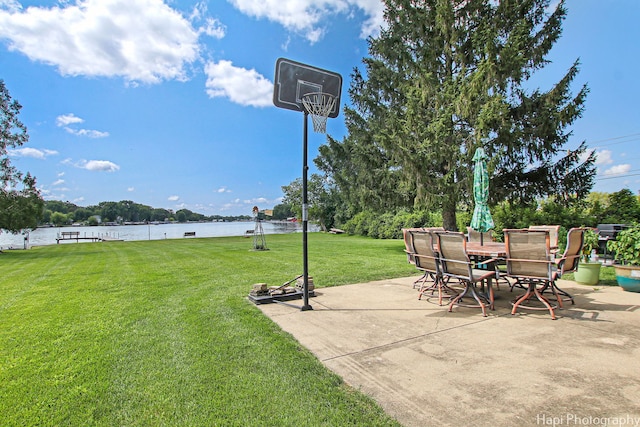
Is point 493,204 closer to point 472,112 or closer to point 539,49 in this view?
point 472,112

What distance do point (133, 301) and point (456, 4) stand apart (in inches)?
561

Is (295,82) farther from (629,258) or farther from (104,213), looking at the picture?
(104,213)

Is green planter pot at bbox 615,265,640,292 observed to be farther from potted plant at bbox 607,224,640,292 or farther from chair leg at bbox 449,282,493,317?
chair leg at bbox 449,282,493,317

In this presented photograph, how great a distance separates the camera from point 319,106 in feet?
16.6

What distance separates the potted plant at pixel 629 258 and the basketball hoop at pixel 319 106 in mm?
5257

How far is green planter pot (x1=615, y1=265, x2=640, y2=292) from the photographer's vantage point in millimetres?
4984

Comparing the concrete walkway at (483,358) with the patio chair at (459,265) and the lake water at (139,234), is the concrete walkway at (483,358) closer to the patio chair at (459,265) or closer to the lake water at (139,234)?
the patio chair at (459,265)

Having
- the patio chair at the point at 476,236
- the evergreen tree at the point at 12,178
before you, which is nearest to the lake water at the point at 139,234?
the evergreen tree at the point at 12,178

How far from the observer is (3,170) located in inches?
722

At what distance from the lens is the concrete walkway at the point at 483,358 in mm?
1994

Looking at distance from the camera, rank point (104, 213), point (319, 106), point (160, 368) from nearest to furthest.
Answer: point (160, 368)
point (319, 106)
point (104, 213)

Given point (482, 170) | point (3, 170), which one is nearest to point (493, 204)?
point (482, 170)

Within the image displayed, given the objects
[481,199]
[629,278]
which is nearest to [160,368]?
[481,199]

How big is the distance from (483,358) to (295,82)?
4212 mm
